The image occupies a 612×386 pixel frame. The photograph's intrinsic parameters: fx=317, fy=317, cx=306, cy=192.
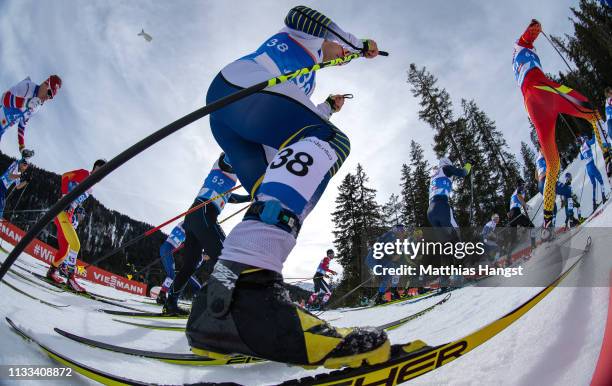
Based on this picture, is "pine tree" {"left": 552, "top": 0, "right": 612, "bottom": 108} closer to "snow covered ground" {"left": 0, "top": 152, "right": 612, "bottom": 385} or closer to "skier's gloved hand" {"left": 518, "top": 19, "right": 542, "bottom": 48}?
"skier's gloved hand" {"left": 518, "top": 19, "right": 542, "bottom": 48}

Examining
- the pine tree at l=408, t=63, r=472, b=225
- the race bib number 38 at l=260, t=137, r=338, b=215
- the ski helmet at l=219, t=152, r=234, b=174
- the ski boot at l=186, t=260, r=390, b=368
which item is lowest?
the ski boot at l=186, t=260, r=390, b=368

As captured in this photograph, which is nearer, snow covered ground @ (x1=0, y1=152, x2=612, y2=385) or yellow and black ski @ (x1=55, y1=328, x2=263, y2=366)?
snow covered ground @ (x1=0, y1=152, x2=612, y2=385)

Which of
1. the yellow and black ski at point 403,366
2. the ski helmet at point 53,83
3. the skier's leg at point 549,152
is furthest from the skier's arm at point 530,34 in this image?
the ski helmet at point 53,83

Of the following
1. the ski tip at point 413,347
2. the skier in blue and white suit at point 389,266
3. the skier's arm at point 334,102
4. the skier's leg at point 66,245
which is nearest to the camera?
the ski tip at point 413,347

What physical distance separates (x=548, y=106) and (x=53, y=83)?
8826mm

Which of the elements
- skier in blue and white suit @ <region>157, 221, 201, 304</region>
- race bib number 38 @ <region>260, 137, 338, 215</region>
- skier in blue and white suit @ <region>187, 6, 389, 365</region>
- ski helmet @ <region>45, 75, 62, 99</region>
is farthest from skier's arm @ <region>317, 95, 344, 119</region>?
ski helmet @ <region>45, 75, 62, 99</region>

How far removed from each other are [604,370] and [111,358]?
1.75 m

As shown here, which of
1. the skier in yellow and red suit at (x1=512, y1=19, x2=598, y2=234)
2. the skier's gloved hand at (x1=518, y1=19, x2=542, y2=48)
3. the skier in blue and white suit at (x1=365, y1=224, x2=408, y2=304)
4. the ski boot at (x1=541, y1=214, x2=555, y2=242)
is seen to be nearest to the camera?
the skier in yellow and red suit at (x1=512, y1=19, x2=598, y2=234)

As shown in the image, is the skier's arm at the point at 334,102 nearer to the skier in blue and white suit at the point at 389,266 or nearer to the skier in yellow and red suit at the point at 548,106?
the skier in yellow and red suit at the point at 548,106

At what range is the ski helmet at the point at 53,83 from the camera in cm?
661

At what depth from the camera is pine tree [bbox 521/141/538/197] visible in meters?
35.4

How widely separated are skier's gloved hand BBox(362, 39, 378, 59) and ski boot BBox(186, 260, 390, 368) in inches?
59.3

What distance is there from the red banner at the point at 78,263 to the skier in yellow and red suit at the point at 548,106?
33.0ft

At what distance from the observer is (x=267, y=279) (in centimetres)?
95
